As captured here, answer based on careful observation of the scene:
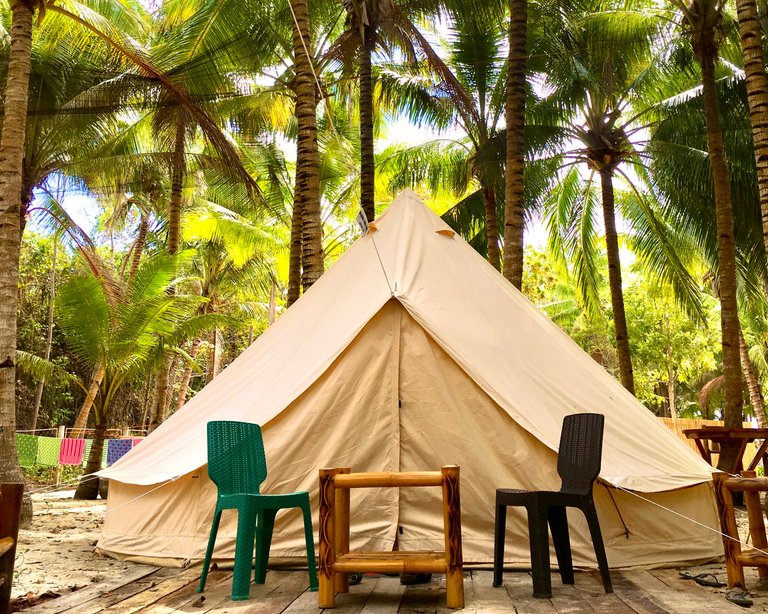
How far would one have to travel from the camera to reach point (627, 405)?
18.6 ft

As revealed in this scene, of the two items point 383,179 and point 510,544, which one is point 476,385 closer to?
point 510,544

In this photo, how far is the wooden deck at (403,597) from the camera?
3.68 m

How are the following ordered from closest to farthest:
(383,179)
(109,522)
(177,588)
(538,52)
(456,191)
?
(177,588), (109,522), (538,52), (456,191), (383,179)

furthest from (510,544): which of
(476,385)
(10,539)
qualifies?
(10,539)

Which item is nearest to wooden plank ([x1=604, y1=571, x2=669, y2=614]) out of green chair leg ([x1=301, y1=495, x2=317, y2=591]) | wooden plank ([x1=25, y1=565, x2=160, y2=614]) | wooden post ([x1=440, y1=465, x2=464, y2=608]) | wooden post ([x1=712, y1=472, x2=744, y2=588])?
wooden post ([x1=712, y1=472, x2=744, y2=588])

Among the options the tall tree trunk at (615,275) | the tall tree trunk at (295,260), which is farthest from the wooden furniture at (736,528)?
the tall tree trunk at (615,275)

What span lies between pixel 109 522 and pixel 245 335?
26733mm

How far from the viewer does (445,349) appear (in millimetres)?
5141

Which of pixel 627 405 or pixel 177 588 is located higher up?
pixel 627 405

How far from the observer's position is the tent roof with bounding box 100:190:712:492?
5.07 m

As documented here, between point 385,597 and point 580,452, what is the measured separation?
4.49ft

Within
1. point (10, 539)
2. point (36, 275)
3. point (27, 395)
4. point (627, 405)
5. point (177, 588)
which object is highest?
point (36, 275)

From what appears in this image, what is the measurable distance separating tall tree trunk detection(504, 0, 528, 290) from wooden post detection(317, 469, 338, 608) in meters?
4.70

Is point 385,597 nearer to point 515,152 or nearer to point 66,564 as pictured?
point 66,564
